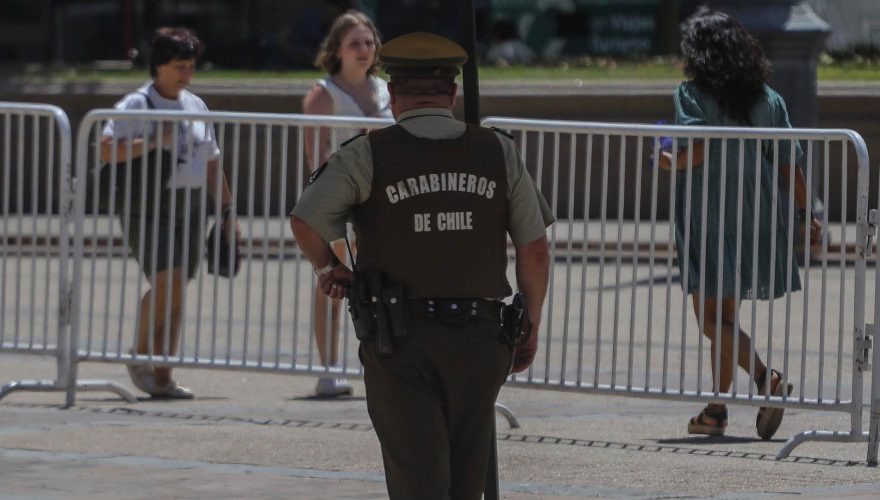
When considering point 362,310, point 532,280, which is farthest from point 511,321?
Result: point 362,310

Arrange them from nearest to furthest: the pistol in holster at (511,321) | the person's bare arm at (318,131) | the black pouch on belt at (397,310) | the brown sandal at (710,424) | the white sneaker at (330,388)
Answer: the black pouch on belt at (397,310) < the pistol in holster at (511,321) < the brown sandal at (710,424) < the person's bare arm at (318,131) < the white sneaker at (330,388)

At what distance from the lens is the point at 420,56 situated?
4.48m

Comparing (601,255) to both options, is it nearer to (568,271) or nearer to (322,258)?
(568,271)

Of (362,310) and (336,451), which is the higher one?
(362,310)

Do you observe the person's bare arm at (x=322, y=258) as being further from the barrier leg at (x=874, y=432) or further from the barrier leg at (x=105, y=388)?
the barrier leg at (x=105, y=388)

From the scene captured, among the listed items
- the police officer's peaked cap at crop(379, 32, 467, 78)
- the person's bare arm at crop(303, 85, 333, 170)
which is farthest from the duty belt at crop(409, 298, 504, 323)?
the person's bare arm at crop(303, 85, 333, 170)

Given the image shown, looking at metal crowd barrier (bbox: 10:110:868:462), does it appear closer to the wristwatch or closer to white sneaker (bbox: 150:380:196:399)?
white sneaker (bbox: 150:380:196:399)

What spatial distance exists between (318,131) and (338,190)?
319cm

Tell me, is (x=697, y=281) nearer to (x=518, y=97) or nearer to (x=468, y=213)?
(x=468, y=213)

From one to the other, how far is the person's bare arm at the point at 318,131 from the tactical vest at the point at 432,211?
2887 mm

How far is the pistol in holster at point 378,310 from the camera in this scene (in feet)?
14.5

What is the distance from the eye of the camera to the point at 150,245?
7828 millimetres

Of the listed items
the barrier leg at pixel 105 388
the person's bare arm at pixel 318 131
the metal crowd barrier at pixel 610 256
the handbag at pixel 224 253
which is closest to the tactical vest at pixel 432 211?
the metal crowd barrier at pixel 610 256

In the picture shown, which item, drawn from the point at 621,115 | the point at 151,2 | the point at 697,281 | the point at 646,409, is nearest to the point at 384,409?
the point at 697,281
